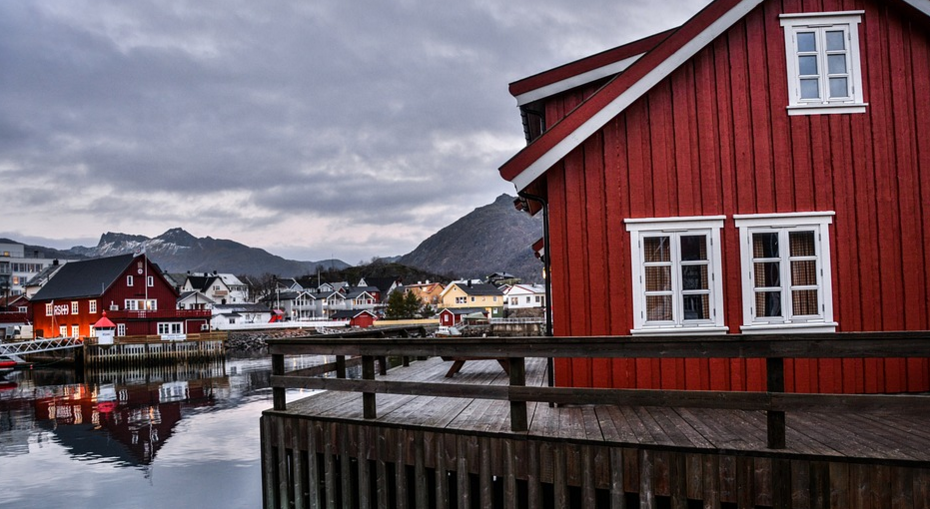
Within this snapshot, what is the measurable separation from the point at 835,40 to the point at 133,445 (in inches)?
831

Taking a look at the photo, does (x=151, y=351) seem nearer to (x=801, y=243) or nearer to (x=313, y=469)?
(x=313, y=469)

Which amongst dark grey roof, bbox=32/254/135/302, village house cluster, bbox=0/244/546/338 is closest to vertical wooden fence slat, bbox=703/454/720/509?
village house cluster, bbox=0/244/546/338

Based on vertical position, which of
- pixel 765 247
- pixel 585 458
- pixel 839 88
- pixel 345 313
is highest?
pixel 839 88

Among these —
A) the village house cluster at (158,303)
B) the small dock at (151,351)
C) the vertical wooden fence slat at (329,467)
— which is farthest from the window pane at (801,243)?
the small dock at (151,351)

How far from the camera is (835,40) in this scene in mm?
10008

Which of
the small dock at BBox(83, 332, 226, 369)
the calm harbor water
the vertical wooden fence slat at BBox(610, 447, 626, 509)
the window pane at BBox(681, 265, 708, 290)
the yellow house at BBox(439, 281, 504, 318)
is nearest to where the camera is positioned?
the vertical wooden fence slat at BBox(610, 447, 626, 509)

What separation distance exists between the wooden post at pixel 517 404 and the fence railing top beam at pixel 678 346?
0.48ft

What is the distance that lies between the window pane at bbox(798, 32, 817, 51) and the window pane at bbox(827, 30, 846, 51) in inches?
8.7

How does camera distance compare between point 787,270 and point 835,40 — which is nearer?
point 787,270

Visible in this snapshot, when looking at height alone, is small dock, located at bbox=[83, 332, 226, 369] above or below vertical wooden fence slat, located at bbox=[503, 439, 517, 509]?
below

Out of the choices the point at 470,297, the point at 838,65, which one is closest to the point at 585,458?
the point at 838,65

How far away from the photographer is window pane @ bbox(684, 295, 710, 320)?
969 cm

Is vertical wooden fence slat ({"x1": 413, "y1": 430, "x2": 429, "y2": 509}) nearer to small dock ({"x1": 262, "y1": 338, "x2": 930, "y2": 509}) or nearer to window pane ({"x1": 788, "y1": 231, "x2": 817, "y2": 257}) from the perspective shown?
small dock ({"x1": 262, "y1": 338, "x2": 930, "y2": 509})

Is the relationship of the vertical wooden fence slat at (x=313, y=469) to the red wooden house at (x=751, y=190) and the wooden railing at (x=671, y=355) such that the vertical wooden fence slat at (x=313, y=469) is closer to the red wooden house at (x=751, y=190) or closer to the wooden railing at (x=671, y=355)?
the wooden railing at (x=671, y=355)
